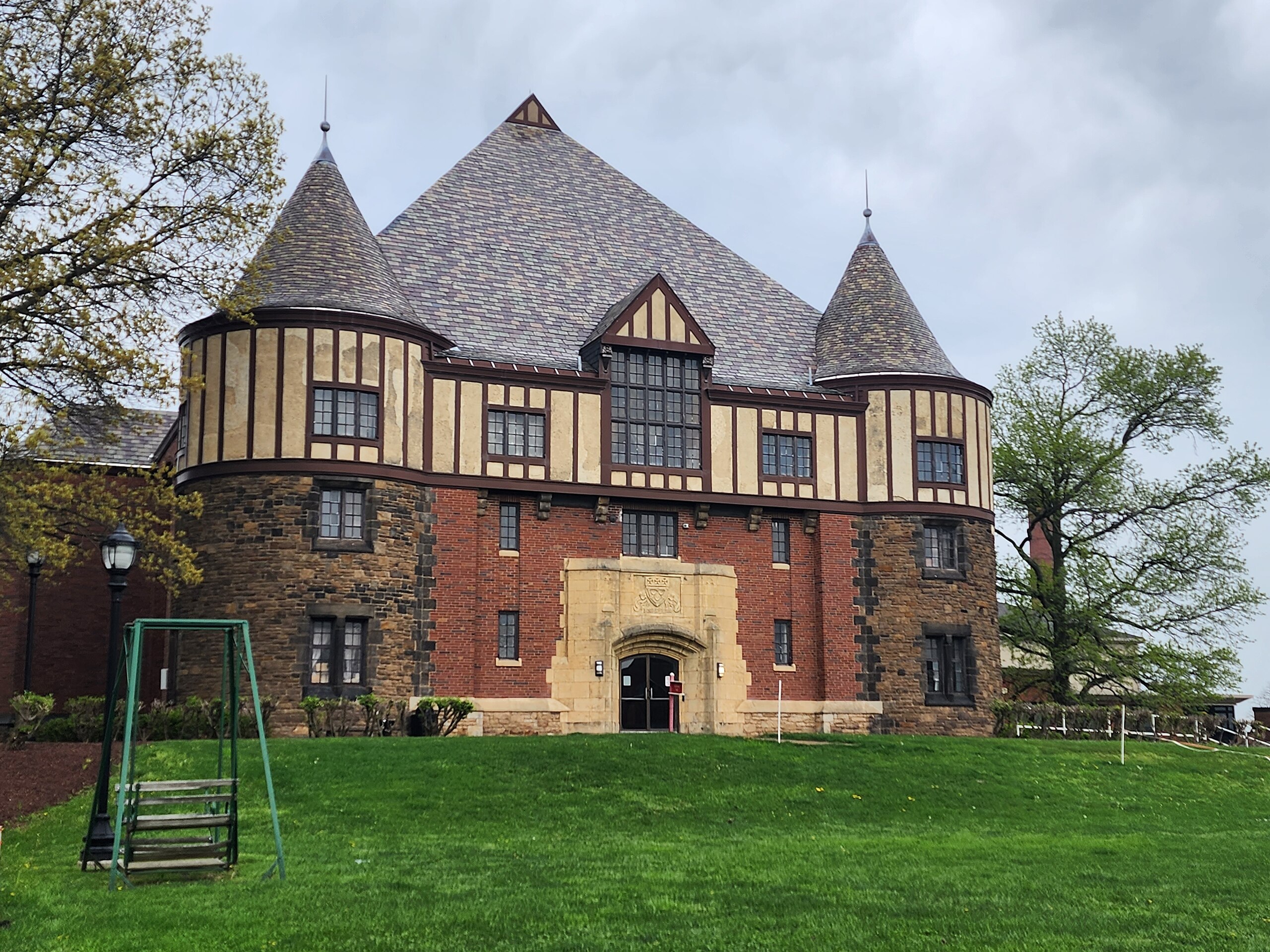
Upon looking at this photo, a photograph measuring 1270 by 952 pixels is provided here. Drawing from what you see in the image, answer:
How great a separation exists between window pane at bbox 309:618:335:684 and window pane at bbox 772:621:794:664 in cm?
1150

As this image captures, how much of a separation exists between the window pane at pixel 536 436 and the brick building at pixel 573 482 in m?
0.08

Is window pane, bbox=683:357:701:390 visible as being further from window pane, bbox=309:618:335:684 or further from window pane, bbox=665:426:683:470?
window pane, bbox=309:618:335:684

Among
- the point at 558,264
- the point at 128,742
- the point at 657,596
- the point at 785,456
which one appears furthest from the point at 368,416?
the point at 128,742

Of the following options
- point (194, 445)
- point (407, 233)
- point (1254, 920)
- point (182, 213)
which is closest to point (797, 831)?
point (1254, 920)

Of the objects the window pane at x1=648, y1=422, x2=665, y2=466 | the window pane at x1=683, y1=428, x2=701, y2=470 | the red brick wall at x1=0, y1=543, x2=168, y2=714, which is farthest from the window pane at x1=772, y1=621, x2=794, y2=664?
the red brick wall at x1=0, y1=543, x2=168, y2=714

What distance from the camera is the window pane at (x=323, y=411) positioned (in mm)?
30766

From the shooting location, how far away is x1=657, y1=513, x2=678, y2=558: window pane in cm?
3481

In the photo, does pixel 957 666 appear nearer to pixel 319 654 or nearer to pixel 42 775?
pixel 319 654

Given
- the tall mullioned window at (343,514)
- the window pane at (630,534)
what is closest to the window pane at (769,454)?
the window pane at (630,534)

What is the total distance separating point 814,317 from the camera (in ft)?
133

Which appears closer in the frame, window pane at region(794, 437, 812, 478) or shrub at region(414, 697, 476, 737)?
shrub at region(414, 697, 476, 737)

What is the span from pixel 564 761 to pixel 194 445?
1262 cm

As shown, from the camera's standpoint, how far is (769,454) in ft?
118

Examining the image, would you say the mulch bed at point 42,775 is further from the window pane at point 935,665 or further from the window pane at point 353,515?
the window pane at point 935,665
